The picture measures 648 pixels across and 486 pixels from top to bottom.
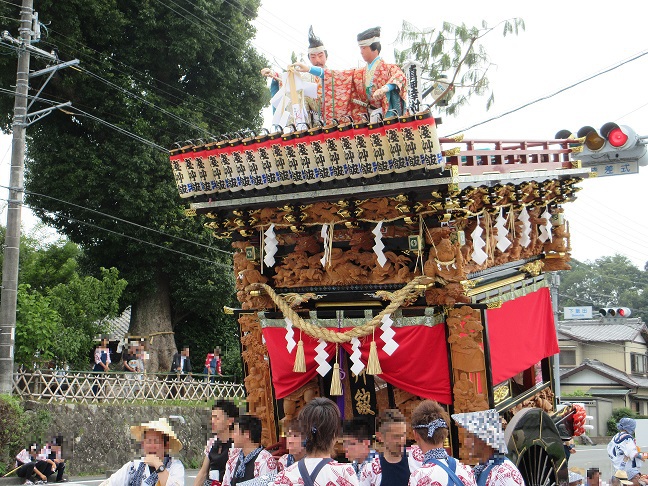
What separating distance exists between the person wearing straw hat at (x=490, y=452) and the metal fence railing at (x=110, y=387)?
1386 centimetres

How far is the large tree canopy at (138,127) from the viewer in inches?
861

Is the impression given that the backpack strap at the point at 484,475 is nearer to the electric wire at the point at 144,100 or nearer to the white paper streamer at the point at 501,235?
the white paper streamer at the point at 501,235

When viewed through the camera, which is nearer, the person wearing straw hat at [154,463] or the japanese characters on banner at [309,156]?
the person wearing straw hat at [154,463]

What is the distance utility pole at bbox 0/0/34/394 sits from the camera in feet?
50.6

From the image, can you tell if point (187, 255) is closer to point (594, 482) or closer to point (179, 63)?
point (179, 63)

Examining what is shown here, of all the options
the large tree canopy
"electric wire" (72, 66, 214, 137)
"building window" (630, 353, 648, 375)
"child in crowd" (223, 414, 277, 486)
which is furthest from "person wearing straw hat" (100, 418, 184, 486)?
"building window" (630, 353, 648, 375)

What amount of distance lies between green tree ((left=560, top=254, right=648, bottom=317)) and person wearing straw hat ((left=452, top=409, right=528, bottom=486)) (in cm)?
5000

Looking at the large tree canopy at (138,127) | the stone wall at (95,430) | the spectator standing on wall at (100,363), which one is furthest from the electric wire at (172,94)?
the stone wall at (95,430)

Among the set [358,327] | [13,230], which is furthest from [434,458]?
[13,230]

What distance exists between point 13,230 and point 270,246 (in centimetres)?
917

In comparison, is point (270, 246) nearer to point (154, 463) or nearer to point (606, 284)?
point (154, 463)

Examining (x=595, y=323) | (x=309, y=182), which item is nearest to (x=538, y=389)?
(x=309, y=182)

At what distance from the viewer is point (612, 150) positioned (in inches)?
373

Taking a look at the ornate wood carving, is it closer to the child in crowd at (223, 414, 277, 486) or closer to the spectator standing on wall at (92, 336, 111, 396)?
the child in crowd at (223, 414, 277, 486)
